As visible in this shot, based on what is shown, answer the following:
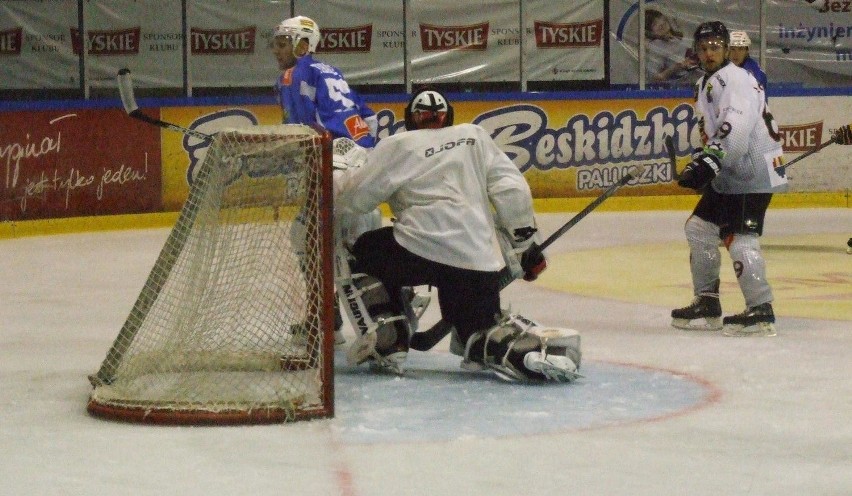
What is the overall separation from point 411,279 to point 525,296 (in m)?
2.21

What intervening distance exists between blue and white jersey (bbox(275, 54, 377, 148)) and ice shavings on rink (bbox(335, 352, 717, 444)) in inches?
37.6

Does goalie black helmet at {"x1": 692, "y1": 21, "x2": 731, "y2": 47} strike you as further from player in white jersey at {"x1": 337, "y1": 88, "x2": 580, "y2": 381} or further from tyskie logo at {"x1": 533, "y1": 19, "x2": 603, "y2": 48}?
tyskie logo at {"x1": 533, "y1": 19, "x2": 603, "y2": 48}

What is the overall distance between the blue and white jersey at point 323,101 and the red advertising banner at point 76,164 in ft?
14.4

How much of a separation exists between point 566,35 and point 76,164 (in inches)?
166

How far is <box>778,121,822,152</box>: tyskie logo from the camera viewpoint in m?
12.0

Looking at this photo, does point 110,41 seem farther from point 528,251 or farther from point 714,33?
point 528,251

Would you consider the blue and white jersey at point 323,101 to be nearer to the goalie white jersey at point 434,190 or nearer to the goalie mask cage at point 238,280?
the goalie white jersey at point 434,190

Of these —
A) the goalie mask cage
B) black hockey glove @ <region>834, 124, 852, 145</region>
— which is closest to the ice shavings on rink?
Result: the goalie mask cage

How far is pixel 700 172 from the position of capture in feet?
20.2

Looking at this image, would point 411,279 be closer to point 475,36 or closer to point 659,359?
point 659,359

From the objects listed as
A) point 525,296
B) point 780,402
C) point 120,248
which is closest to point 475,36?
point 120,248

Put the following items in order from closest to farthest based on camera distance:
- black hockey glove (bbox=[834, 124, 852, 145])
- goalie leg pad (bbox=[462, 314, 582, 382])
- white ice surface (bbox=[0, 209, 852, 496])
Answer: white ice surface (bbox=[0, 209, 852, 496]) < goalie leg pad (bbox=[462, 314, 582, 382]) < black hockey glove (bbox=[834, 124, 852, 145])

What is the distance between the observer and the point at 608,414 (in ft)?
15.0

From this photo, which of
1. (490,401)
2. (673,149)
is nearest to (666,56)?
(673,149)
